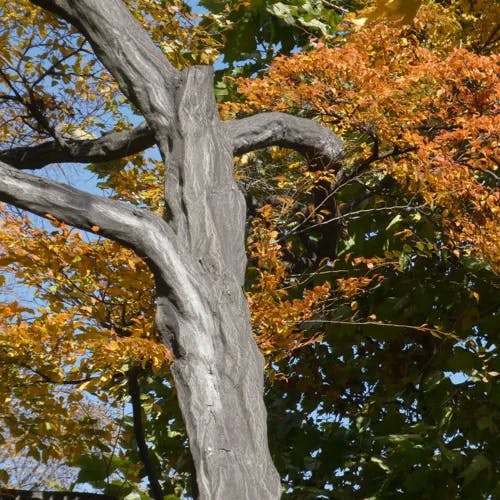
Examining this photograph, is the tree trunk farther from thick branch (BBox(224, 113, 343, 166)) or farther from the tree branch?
thick branch (BBox(224, 113, 343, 166))

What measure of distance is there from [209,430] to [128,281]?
1.62 m

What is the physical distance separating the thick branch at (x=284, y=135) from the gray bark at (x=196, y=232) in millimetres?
13

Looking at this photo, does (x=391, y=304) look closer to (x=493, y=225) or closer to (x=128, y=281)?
(x=493, y=225)

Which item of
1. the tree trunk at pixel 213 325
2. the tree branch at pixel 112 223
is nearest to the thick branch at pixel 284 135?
the tree trunk at pixel 213 325

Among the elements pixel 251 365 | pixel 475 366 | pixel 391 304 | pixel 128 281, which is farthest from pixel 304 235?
pixel 251 365

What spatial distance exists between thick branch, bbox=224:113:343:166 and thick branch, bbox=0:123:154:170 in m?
0.74

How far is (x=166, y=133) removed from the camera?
18.8ft

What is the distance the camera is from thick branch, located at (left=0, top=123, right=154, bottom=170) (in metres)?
6.57

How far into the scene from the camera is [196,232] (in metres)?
5.29

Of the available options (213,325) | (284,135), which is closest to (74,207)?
(213,325)

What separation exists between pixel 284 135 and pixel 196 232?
134 centimetres

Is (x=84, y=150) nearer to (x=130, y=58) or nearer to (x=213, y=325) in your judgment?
(x=130, y=58)

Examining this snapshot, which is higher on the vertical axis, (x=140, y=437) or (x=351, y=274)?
(x=351, y=274)

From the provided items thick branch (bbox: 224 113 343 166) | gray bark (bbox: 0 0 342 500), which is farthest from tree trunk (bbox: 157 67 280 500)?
thick branch (bbox: 224 113 343 166)
